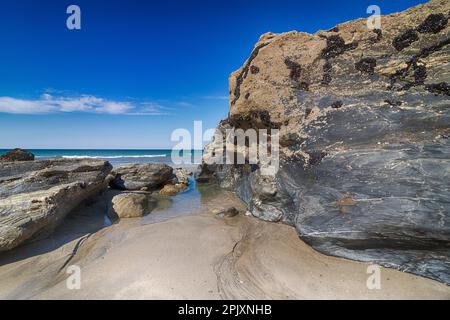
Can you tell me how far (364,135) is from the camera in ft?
18.1

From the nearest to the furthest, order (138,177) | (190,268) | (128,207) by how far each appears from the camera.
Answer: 1. (190,268)
2. (128,207)
3. (138,177)

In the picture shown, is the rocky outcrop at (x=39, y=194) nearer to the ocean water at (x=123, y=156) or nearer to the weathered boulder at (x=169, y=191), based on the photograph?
the weathered boulder at (x=169, y=191)

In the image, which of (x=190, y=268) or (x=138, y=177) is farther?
(x=138, y=177)

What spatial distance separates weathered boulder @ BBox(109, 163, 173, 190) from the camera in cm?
1333

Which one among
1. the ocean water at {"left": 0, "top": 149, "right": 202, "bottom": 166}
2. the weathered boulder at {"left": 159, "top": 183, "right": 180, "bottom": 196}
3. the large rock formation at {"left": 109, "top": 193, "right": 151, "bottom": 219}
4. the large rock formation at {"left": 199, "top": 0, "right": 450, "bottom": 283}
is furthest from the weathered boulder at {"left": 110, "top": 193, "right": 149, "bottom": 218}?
the ocean water at {"left": 0, "top": 149, "right": 202, "bottom": 166}

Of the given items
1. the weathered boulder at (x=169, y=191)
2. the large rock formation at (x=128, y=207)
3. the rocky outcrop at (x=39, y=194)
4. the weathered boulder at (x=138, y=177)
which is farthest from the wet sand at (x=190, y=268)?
the weathered boulder at (x=138, y=177)

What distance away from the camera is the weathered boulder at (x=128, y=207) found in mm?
8188

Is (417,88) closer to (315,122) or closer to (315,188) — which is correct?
(315,122)

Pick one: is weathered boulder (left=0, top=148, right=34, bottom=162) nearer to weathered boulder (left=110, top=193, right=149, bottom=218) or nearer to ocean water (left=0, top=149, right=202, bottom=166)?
weathered boulder (left=110, top=193, right=149, bottom=218)

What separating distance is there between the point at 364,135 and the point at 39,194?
8353 millimetres

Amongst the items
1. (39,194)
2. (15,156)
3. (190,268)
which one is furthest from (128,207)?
(15,156)

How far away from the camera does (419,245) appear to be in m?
4.28

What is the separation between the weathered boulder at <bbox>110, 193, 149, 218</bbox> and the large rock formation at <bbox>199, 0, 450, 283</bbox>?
4.05 meters

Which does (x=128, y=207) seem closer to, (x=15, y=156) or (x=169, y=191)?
(x=169, y=191)
